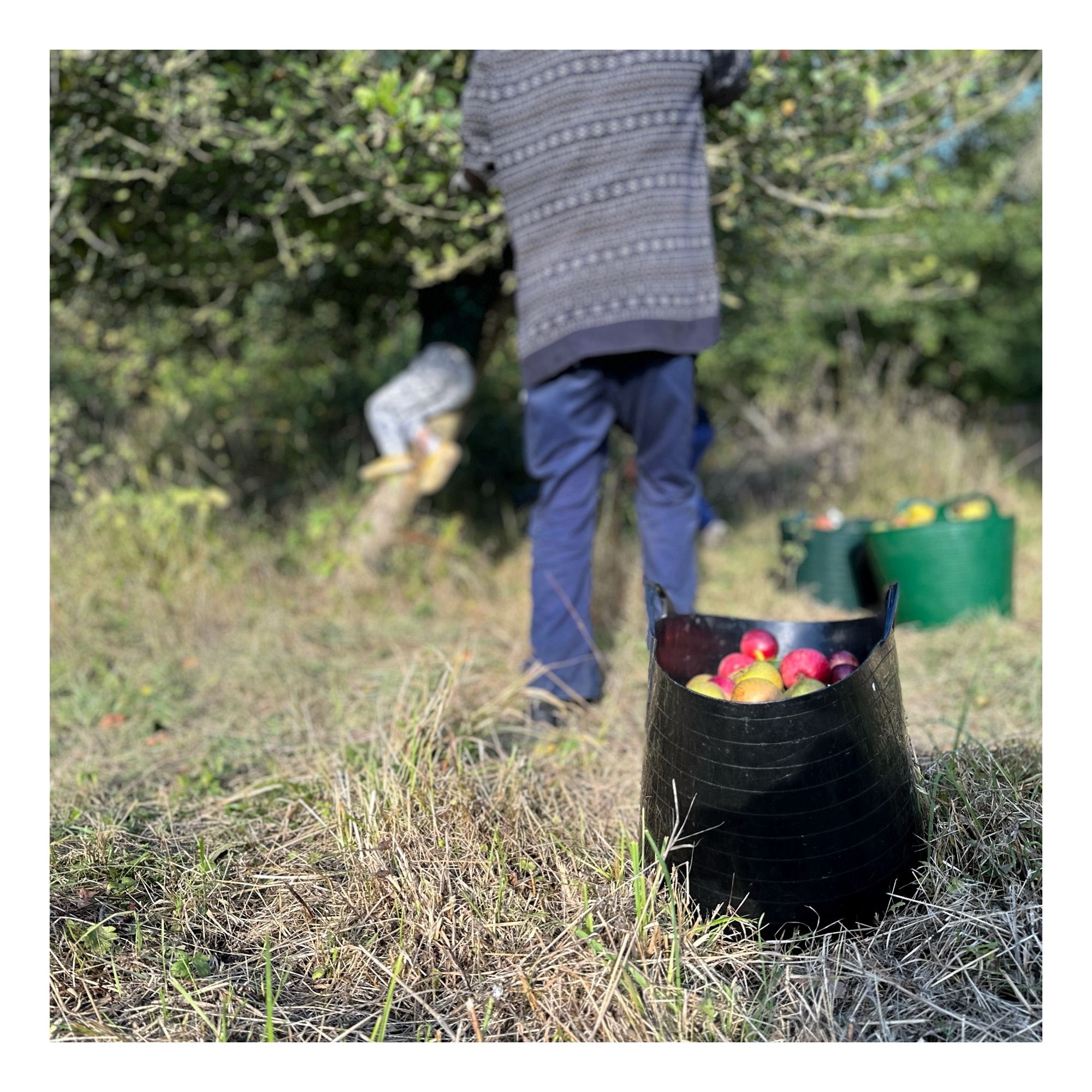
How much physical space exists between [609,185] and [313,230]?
5.95 feet

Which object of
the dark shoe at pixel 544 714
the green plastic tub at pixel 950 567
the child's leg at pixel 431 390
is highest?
the child's leg at pixel 431 390

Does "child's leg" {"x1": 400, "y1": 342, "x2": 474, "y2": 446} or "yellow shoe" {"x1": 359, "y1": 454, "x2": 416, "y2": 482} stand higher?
"child's leg" {"x1": 400, "y1": 342, "x2": 474, "y2": 446}

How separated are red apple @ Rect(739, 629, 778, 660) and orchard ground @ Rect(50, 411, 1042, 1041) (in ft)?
1.27

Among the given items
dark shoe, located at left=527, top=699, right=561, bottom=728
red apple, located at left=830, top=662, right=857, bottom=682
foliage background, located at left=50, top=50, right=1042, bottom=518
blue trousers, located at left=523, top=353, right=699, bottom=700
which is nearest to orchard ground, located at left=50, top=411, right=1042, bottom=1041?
dark shoe, located at left=527, top=699, right=561, bottom=728

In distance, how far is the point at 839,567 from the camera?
417 cm

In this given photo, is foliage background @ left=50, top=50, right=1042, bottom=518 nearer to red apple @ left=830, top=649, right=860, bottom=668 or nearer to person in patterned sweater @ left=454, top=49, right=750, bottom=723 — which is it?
person in patterned sweater @ left=454, top=49, right=750, bottom=723

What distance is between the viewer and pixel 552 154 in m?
2.77

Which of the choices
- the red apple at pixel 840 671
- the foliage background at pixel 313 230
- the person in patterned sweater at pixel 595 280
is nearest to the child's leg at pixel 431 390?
the foliage background at pixel 313 230

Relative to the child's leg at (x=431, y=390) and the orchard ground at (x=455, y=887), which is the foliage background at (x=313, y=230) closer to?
the child's leg at (x=431, y=390)

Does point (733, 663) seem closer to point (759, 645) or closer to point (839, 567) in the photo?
point (759, 645)

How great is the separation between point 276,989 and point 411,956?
0.71 ft

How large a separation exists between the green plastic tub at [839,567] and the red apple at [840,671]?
2.23 metres

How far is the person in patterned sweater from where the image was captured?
2709 mm

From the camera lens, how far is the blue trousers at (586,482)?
2842mm
